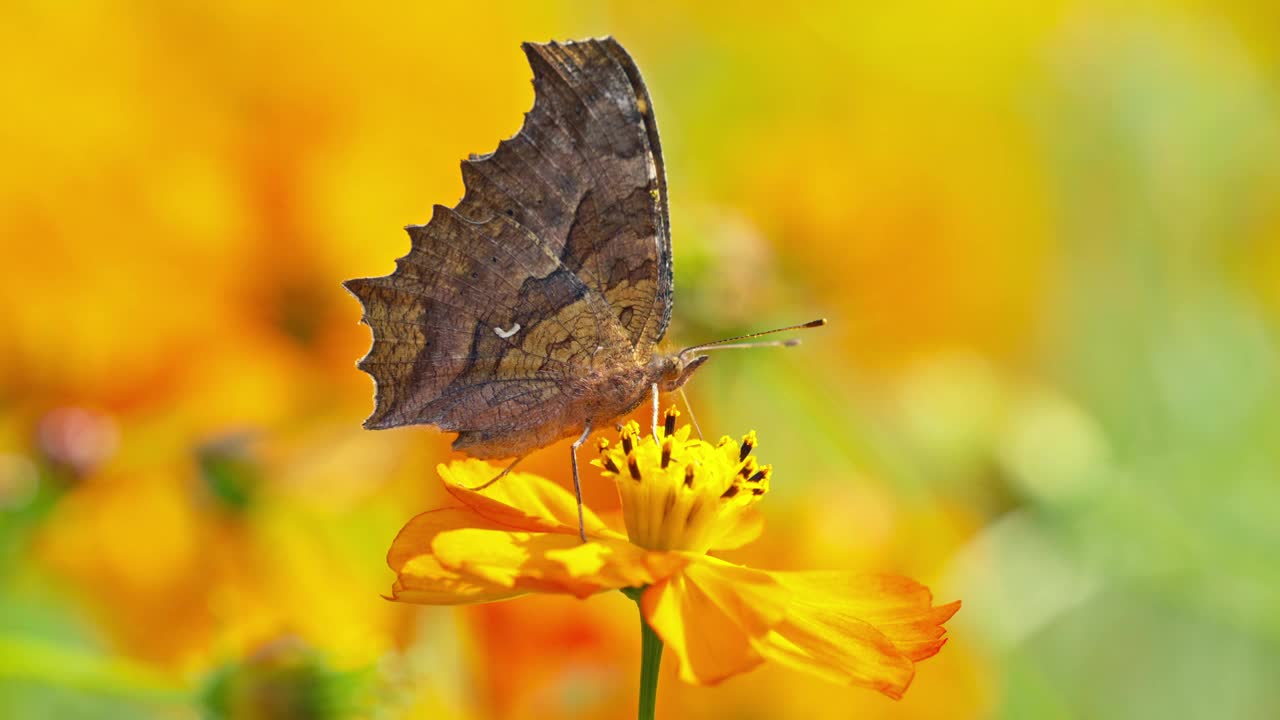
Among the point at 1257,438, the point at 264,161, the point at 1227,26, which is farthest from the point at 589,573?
the point at 1227,26

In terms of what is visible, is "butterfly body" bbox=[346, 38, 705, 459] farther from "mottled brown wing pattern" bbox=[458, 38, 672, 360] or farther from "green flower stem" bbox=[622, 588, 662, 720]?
"green flower stem" bbox=[622, 588, 662, 720]

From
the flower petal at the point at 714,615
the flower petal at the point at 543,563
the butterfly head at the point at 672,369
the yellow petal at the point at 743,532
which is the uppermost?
the butterfly head at the point at 672,369

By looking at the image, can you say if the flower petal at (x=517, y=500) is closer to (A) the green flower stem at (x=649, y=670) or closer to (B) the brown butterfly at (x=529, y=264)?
(B) the brown butterfly at (x=529, y=264)

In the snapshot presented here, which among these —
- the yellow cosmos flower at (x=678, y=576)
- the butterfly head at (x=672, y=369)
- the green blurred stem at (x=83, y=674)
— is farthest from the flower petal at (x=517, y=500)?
the green blurred stem at (x=83, y=674)

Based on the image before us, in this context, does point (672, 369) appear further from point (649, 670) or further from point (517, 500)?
point (649, 670)

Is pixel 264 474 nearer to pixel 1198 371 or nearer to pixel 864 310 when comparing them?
pixel 864 310

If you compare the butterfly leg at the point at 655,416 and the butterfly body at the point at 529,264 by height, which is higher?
the butterfly body at the point at 529,264
